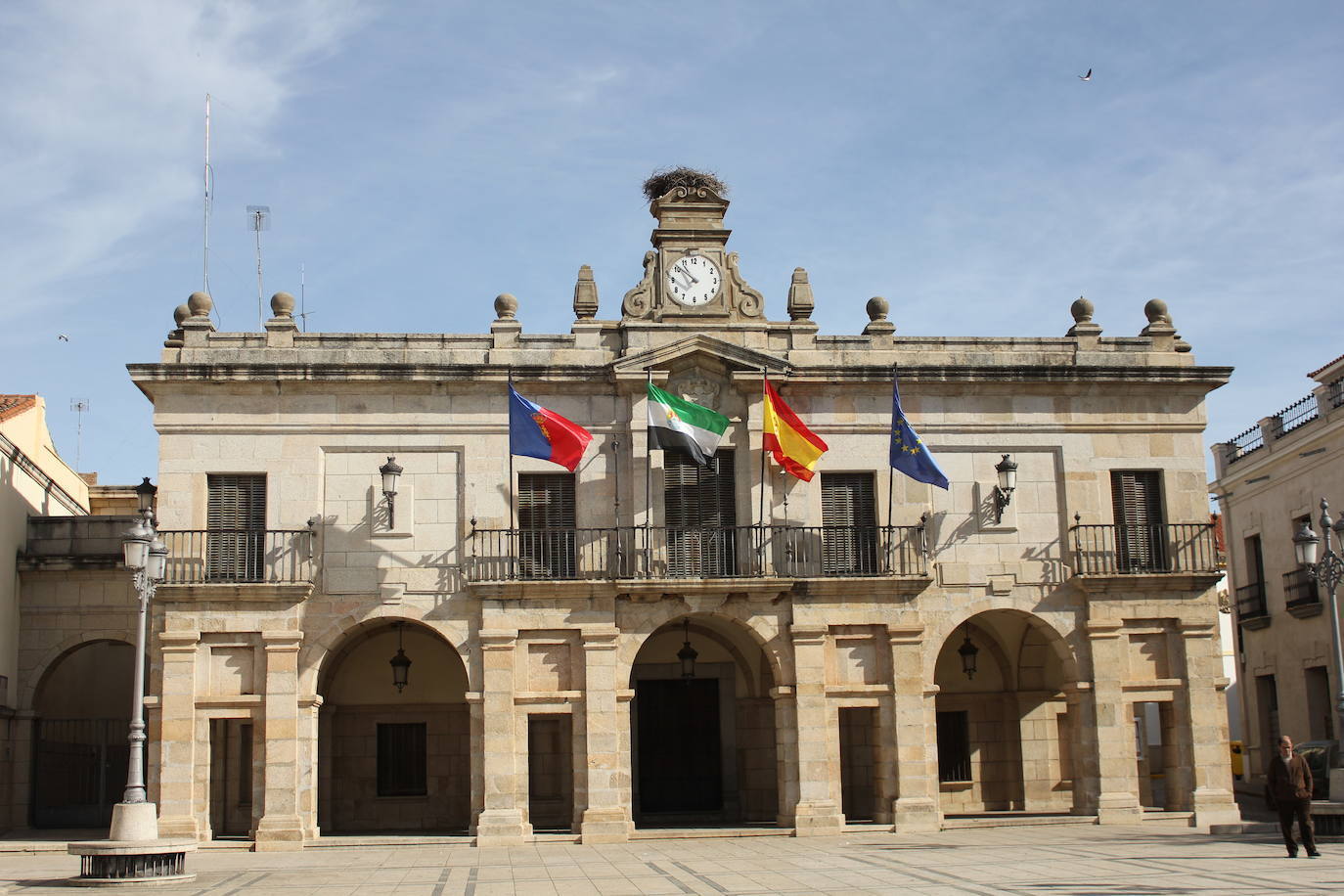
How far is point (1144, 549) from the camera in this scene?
24.2 metres

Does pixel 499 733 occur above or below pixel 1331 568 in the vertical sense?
below

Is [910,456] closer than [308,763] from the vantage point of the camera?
No

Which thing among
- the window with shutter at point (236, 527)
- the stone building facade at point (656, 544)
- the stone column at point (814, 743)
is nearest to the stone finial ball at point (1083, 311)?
the stone building facade at point (656, 544)

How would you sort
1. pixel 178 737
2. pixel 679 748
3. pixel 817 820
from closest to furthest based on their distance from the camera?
pixel 178 737 < pixel 817 820 < pixel 679 748

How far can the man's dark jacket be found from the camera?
1712cm

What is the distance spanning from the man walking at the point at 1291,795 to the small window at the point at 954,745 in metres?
9.17

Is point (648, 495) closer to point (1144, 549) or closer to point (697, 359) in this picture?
point (697, 359)

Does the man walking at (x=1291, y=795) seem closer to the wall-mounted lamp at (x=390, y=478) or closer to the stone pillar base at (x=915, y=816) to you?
the stone pillar base at (x=915, y=816)

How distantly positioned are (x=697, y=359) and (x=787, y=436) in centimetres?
203

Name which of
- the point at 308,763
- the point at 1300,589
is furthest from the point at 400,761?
the point at 1300,589

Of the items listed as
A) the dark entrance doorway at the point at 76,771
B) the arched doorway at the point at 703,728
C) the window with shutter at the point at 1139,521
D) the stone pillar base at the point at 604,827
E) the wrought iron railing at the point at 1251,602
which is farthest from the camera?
the wrought iron railing at the point at 1251,602

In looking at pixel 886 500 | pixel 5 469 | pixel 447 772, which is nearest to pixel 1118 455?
pixel 886 500

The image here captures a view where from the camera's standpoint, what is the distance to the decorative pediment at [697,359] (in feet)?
76.9

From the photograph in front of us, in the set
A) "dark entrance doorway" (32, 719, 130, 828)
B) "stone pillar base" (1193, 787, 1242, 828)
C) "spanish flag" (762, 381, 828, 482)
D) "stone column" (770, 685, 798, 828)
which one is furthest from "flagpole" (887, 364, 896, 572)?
"dark entrance doorway" (32, 719, 130, 828)
